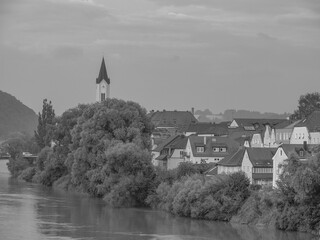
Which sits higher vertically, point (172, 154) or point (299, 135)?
point (299, 135)

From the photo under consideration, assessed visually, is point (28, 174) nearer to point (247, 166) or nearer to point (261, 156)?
point (247, 166)

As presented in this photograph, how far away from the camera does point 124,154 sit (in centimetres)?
8194

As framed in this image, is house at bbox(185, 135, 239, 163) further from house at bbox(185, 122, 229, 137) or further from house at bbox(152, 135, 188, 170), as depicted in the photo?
house at bbox(185, 122, 229, 137)

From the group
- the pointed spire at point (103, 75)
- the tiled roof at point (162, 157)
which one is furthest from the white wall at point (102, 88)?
the tiled roof at point (162, 157)

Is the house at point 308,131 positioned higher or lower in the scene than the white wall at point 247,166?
higher

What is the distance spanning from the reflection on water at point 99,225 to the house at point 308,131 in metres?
21.8

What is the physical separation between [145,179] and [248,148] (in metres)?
9.62

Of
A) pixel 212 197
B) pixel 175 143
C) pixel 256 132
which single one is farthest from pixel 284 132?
pixel 212 197

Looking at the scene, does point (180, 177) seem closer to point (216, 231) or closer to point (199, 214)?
point (199, 214)

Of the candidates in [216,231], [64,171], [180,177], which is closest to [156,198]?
[180,177]

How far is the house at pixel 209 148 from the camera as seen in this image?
9650 centimetres

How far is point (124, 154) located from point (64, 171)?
30.6 m

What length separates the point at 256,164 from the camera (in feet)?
253

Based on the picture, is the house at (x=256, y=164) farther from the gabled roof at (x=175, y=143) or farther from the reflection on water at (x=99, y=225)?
the gabled roof at (x=175, y=143)
